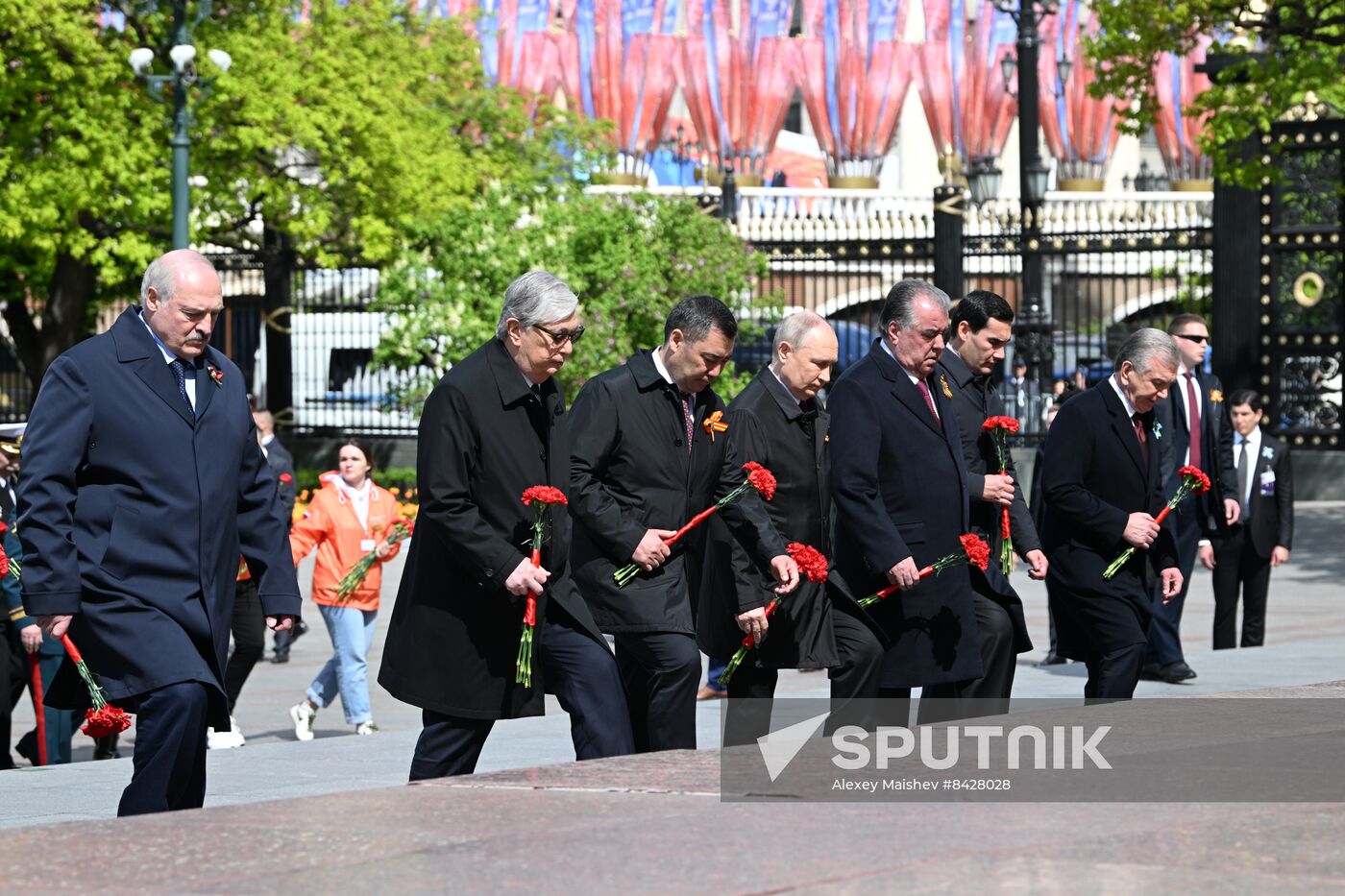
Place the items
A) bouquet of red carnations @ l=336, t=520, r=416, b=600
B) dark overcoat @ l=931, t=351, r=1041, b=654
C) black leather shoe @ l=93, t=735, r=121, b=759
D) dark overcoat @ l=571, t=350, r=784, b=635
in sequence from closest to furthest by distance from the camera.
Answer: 1. dark overcoat @ l=571, t=350, r=784, b=635
2. dark overcoat @ l=931, t=351, r=1041, b=654
3. black leather shoe @ l=93, t=735, r=121, b=759
4. bouquet of red carnations @ l=336, t=520, r=416, b=600

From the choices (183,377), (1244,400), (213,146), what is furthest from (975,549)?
(213,146)

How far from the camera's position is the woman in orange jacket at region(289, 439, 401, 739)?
10.3 metres

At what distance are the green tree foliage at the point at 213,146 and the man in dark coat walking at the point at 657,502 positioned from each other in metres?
19.0

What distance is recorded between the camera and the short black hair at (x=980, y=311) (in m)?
8.30

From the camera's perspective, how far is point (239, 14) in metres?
27.0

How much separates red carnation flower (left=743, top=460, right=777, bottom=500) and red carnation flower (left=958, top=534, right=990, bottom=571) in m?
0.88

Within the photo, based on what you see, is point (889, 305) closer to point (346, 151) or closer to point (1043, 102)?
point (346, 151)

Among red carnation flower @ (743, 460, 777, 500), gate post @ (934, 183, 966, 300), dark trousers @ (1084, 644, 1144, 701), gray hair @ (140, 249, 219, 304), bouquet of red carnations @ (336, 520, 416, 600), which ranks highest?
gate post @ (934, 183, 966, 300)

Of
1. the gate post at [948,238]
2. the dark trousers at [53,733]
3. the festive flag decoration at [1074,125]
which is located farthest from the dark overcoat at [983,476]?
the festive flag decoration at [1074,125]

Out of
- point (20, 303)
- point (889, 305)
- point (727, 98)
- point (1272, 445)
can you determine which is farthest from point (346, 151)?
point (727, 98)

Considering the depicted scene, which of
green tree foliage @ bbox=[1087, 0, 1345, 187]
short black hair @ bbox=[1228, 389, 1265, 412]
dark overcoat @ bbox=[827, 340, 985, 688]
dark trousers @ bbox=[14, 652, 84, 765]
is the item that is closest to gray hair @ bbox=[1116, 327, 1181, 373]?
dark overcoat @ bbox=[827, 340, 985, 688]

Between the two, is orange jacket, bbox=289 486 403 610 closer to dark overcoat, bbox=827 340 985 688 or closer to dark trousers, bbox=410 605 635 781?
dark overcoat, bbox=827 340 985 688

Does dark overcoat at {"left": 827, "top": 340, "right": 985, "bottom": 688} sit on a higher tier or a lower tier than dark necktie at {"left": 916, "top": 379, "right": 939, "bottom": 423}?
lower

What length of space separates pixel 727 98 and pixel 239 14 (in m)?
33.7
